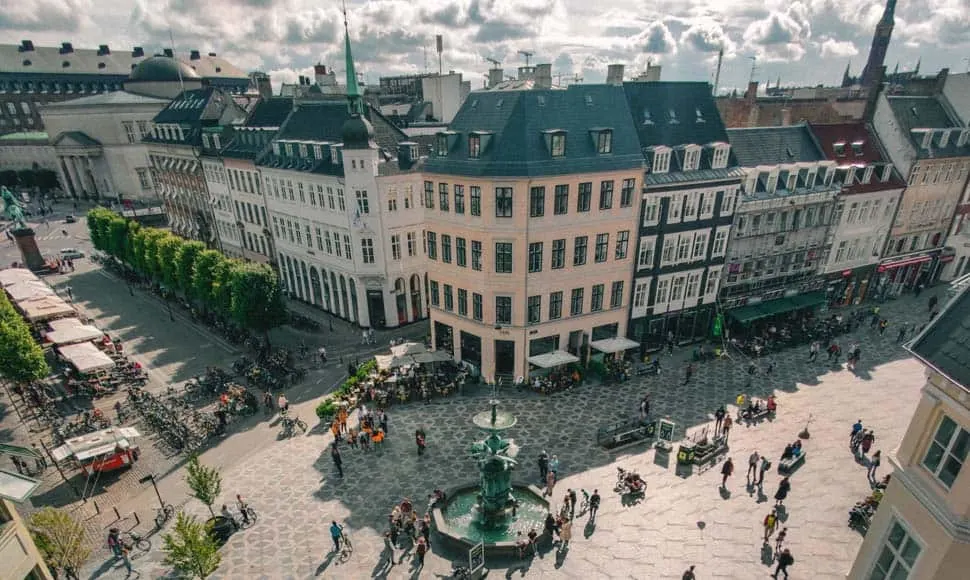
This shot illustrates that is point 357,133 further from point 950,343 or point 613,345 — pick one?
point 950,343

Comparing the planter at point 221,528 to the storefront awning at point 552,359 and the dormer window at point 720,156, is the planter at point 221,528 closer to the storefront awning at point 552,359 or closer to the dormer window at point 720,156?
the storefront awning at point 552,359

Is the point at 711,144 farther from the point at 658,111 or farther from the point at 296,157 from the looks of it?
the point at 296,157

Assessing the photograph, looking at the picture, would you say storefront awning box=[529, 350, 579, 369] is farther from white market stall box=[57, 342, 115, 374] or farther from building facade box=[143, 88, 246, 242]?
building facade box=[143, 88, 246, 242]

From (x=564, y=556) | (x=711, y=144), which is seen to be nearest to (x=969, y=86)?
(x=711, y=144)

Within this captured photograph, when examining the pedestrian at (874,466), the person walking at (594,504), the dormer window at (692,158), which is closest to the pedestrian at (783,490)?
the pedestrian at (874,466)

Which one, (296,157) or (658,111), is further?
(296,157)

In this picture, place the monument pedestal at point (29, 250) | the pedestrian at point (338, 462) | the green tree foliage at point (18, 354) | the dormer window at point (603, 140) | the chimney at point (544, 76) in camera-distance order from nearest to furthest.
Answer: the pedestrian at point (338, 462), the green tree foliage at point (18, 354), the dormer window at point (603, 140), the chimney at point (544, 76), the monument pedestal at point (29, 250)
